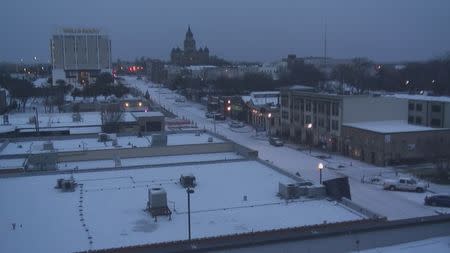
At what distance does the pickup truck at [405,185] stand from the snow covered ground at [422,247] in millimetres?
8937

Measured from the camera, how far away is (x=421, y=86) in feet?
161

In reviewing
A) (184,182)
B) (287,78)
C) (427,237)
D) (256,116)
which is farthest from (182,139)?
(287,78)

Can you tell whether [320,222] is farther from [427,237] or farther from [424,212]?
[424,212]

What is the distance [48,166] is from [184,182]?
Answer: 4.53 meters

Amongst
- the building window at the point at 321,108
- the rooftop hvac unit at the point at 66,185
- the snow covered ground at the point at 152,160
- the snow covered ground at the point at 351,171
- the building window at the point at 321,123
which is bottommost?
the snow covered ground at the point at 351,171

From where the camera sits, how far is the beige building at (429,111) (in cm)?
2381

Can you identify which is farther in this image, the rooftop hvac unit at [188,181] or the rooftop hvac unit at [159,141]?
the rooftop hvac unit at [159,141]

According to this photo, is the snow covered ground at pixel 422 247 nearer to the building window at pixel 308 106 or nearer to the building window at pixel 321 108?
the building window at pixel 321 108

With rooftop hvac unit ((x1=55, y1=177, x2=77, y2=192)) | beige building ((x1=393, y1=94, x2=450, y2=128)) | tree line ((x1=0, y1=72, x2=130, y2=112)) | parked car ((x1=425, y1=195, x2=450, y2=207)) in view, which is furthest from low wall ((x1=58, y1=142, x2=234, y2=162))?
tree line ((x1=0, y1=72, x2=130, y2=112))

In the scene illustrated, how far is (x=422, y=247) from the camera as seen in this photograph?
7008 millimetres

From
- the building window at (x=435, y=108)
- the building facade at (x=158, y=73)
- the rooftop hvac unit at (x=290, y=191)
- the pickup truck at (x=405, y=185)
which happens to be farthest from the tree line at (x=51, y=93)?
the building facade at (x=158, y=73)

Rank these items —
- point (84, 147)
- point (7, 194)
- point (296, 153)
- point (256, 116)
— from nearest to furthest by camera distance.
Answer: point (7, 194), point (84, 147), point (296, 153), point (256, 116)

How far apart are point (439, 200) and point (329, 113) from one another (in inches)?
413

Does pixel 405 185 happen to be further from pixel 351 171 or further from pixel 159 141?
pixel 159 141
